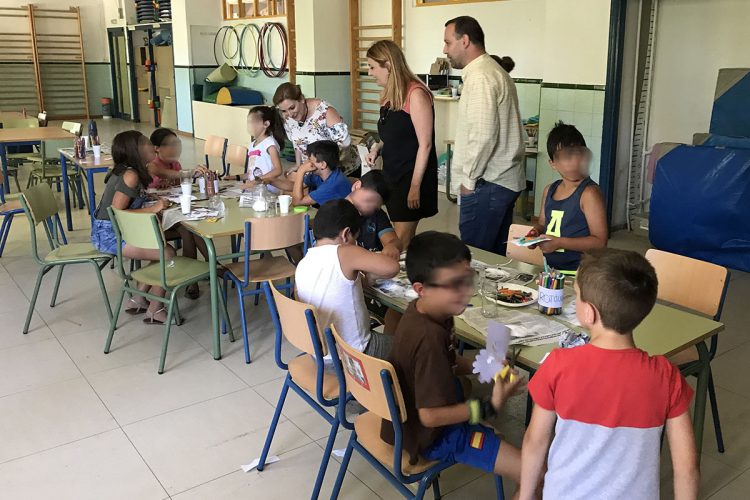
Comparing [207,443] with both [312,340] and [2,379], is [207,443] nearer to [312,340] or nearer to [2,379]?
[312,340]

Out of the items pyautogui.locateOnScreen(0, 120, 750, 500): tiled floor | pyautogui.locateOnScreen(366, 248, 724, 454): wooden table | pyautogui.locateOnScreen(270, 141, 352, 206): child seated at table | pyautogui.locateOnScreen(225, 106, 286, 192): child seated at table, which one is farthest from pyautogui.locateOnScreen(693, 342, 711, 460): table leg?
pyautogui.locateOnScreen(225, 106, 286, 192): child seated at table

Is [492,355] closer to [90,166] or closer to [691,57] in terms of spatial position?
[90,166]

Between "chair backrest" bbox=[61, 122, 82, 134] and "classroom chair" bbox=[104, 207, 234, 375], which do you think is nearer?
"classroom chair" bbox=[104, 207, 234, 375]

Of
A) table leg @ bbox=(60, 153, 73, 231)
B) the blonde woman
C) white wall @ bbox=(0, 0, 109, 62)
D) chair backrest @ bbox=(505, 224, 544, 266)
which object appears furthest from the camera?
white wall @ bbox=(0, 0, 109, 62)

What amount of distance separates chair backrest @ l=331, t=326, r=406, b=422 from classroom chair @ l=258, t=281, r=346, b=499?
202mm

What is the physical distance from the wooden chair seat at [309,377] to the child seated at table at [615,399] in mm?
968

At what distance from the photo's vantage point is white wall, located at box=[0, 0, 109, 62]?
13.7 metres

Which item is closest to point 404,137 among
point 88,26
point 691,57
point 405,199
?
point 405,199

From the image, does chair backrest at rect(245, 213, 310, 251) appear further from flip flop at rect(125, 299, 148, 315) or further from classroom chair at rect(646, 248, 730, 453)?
classroom chair at rect(646, 248, 730, 453)

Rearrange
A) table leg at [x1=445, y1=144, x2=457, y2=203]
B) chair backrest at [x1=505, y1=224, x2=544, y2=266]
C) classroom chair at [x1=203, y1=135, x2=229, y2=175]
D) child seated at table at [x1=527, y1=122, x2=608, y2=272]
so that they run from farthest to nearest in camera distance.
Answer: table leg at [x1=445, y1=144, x2=457, y2=203] < classroom chair at [x1=203, y1=135, x2=229, y2=175] < chair backrest at [x1=505, y1=224, x2=544, y2=266] < child seated at table at [x1=527, y1=122, x2=608, y2=272]

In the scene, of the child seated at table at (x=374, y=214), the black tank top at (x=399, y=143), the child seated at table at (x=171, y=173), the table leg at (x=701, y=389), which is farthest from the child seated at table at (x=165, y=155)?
the table leg at (x=701, y=389)

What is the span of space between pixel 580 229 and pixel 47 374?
8.52ft

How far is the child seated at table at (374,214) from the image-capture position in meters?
2.77

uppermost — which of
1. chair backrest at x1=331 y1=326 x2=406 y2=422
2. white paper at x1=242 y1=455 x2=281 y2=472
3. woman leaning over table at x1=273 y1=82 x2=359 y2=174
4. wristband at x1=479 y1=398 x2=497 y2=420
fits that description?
woman leaning over table at x1=273 y1=82 x2=359 y2=174
